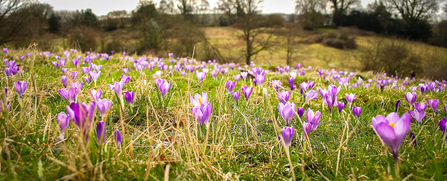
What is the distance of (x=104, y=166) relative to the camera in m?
0.96

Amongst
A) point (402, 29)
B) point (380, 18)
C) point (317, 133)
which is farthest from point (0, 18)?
point (380, 18)

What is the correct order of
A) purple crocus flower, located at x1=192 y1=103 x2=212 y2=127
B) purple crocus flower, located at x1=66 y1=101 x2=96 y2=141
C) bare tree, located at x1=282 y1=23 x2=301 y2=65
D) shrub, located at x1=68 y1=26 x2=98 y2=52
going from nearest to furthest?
1. purple crocus flower, located at x1=66 y1=101 x2=96 y2=141
2. purple crocus flower, located at x1=192 y1=103 x2=212 y2=127
3. bare tree, located at x1=282 y1=23 x2=301 y2=65
4. shrub, located at x1=68 y1=26 x2=98 y2=52

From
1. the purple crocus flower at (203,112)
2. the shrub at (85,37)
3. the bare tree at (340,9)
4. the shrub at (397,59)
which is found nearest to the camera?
the purple crocus flower at (203,112)

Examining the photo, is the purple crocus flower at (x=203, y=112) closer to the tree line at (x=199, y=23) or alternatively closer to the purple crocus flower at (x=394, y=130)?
the purple crocus flower at (x=394, y=130)

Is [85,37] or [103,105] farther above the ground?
[85,37]

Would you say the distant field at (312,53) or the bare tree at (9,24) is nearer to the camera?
the bare tree at (9,24)

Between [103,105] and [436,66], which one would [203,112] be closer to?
[103,105]

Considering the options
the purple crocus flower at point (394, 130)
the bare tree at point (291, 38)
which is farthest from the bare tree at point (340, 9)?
the purple crocus flower at point (394, 130)

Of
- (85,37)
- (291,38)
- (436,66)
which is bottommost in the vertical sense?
(436,66)

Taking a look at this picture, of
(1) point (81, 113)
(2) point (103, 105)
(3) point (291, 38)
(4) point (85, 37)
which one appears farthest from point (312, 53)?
(1) point (81, 113)

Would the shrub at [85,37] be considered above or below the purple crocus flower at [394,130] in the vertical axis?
above

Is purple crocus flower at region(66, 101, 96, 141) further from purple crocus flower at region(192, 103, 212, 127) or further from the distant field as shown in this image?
the distant field

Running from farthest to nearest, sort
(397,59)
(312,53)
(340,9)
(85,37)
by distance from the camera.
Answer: (340,9) < (312,53) < (85,37) < (397,59)

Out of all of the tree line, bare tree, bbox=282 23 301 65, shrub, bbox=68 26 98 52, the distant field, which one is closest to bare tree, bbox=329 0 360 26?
the tree line
